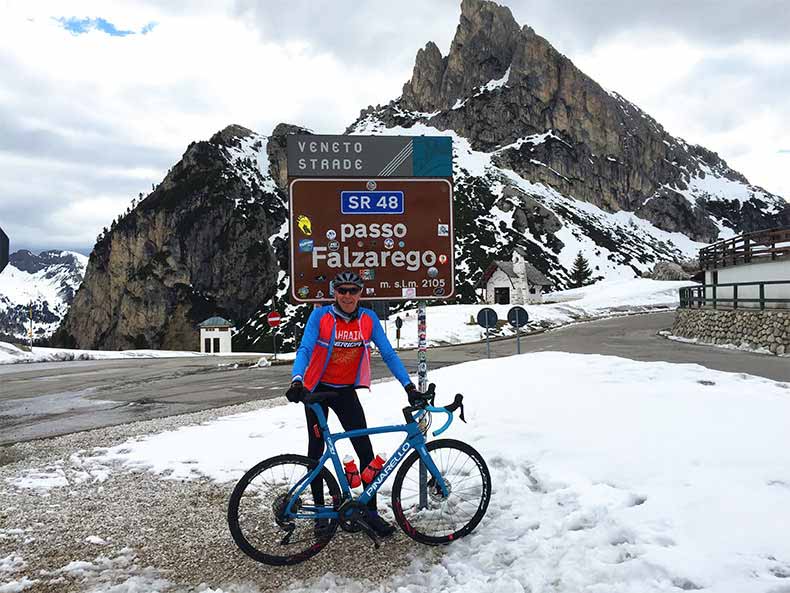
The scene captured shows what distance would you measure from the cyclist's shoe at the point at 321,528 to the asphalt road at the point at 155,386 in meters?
7.36

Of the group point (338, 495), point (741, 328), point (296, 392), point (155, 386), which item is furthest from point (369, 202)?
point (741, 328)

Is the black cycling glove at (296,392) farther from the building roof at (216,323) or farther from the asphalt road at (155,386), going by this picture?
the building roof at (216,323)

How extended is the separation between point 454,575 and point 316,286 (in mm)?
2898

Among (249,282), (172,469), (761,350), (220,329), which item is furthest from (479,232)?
(172,469)

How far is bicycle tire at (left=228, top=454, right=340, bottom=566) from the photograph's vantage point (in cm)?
413

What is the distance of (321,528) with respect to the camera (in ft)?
14.4

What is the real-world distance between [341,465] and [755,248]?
24.3 metres

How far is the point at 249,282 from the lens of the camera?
5635 inches

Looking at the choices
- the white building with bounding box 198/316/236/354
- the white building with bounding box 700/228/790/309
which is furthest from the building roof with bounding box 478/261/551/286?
the white building with bounding box 700/228/790/309

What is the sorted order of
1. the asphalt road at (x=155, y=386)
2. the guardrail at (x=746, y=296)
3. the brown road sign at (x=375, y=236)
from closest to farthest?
the brown road sign at (x=375, y=236) < the asphalt road at (x=155, y=386) < the guardrail at (x=746, y=296)

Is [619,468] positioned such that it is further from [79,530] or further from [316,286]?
[79,530]

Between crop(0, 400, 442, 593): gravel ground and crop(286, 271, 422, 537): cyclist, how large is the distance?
0.45m

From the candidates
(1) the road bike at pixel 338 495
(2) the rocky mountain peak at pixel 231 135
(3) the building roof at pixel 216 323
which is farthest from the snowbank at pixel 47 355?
(2) the rocky mountain peak at pixel 231 135

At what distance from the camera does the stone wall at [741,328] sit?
17031 mm
